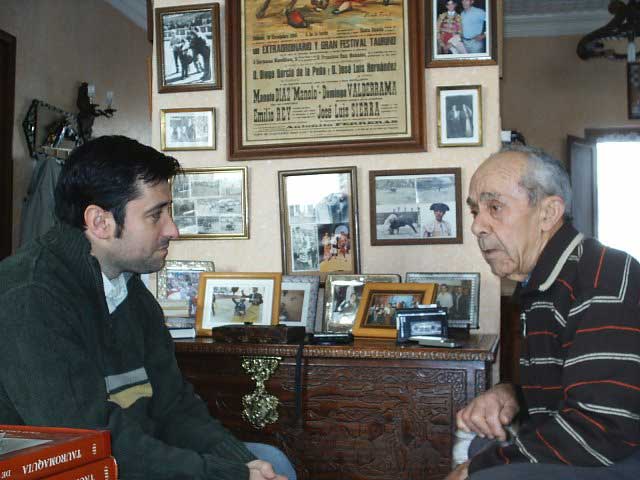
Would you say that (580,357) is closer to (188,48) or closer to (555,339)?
(555,339)

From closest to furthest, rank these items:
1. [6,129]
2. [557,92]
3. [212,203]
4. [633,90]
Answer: [212,203], [6,129], [633,90], [557,92]

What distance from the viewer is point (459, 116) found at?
2797 millimetres

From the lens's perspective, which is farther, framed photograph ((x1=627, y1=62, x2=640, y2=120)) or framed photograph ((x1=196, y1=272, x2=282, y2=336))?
framed photograph ((x1=627, y1=62, x2=640, y2=120))

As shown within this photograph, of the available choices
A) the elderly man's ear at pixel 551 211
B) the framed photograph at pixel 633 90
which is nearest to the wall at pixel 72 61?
the elderly man's ear at pixel 551 211

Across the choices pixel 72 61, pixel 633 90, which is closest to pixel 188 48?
pixel 72 61

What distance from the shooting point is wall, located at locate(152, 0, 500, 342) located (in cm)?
278

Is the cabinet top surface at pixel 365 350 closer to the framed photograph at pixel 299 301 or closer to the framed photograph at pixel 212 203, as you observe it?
the framed photograph at pixel 299 301

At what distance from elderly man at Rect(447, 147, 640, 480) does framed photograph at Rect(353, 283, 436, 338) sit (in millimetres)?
743

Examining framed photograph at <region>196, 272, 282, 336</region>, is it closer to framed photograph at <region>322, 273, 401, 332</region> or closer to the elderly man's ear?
framed photograph at <region>322, 273, 401, 332</region>

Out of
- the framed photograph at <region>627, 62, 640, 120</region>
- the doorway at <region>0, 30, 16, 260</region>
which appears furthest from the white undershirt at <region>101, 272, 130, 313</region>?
the framed photograph at <region>627, 62, 640, 120</region>

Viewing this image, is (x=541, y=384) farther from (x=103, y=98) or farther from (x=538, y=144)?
(x=538, y=144)

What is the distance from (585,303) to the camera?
1467 mm

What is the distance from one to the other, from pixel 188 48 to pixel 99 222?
1.35 meters

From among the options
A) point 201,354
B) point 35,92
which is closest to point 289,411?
point 201,354
